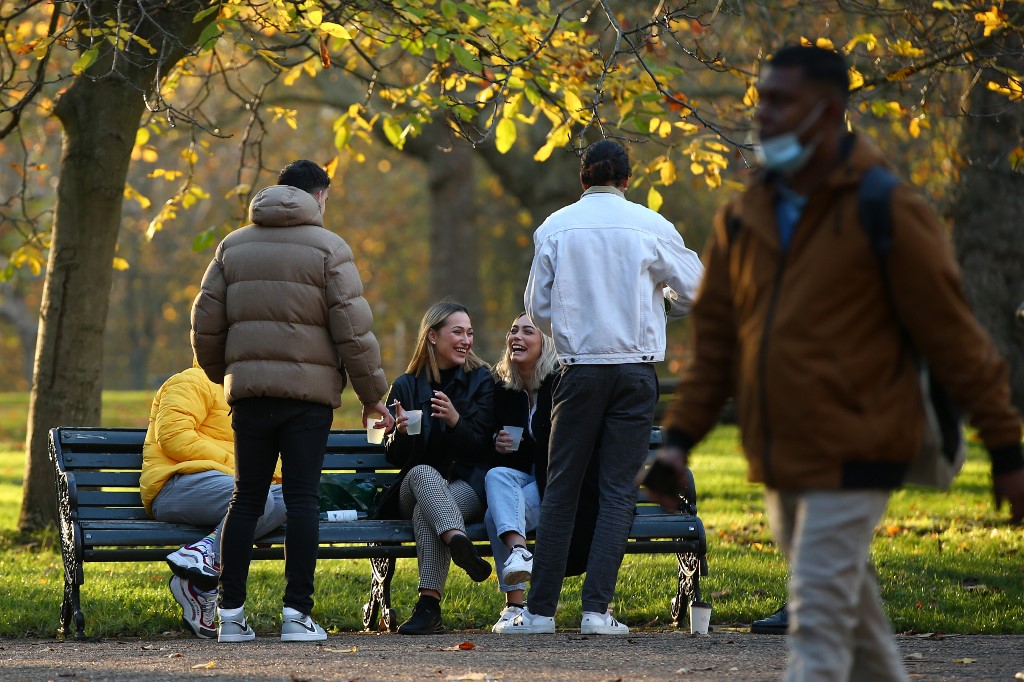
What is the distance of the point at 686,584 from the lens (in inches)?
274

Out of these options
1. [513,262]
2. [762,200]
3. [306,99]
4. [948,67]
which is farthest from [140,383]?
[762,200]

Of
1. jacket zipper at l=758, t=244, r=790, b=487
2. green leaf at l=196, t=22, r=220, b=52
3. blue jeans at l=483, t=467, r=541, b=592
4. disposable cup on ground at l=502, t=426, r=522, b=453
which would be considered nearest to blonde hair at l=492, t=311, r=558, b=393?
disposable cup on ground at l=502, t=426, r=522, b=453

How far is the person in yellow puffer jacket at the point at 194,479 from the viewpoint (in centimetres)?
646

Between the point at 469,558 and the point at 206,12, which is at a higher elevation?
the point at 206,12

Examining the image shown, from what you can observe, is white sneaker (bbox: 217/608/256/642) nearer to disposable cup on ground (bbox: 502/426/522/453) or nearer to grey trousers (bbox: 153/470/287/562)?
grey trousers (bbox: 153/470/287/562)

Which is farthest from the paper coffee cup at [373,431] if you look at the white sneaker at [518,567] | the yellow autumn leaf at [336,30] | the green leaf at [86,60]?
the green leaf at [86,60]

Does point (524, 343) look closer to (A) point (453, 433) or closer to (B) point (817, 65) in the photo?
(A) point (453, 433)

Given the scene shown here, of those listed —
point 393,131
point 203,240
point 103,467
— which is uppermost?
point 393,131

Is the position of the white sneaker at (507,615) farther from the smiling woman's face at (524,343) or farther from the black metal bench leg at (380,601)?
the smiling woman's face at (524,343)

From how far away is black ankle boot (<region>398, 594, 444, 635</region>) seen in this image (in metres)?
6.64

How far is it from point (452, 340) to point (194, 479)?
1.42 metres

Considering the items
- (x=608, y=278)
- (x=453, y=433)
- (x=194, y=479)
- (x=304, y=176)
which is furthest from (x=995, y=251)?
(x=194, y=479)

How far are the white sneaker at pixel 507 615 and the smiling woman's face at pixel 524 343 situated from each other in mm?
1213

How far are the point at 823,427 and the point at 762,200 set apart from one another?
597 mm
